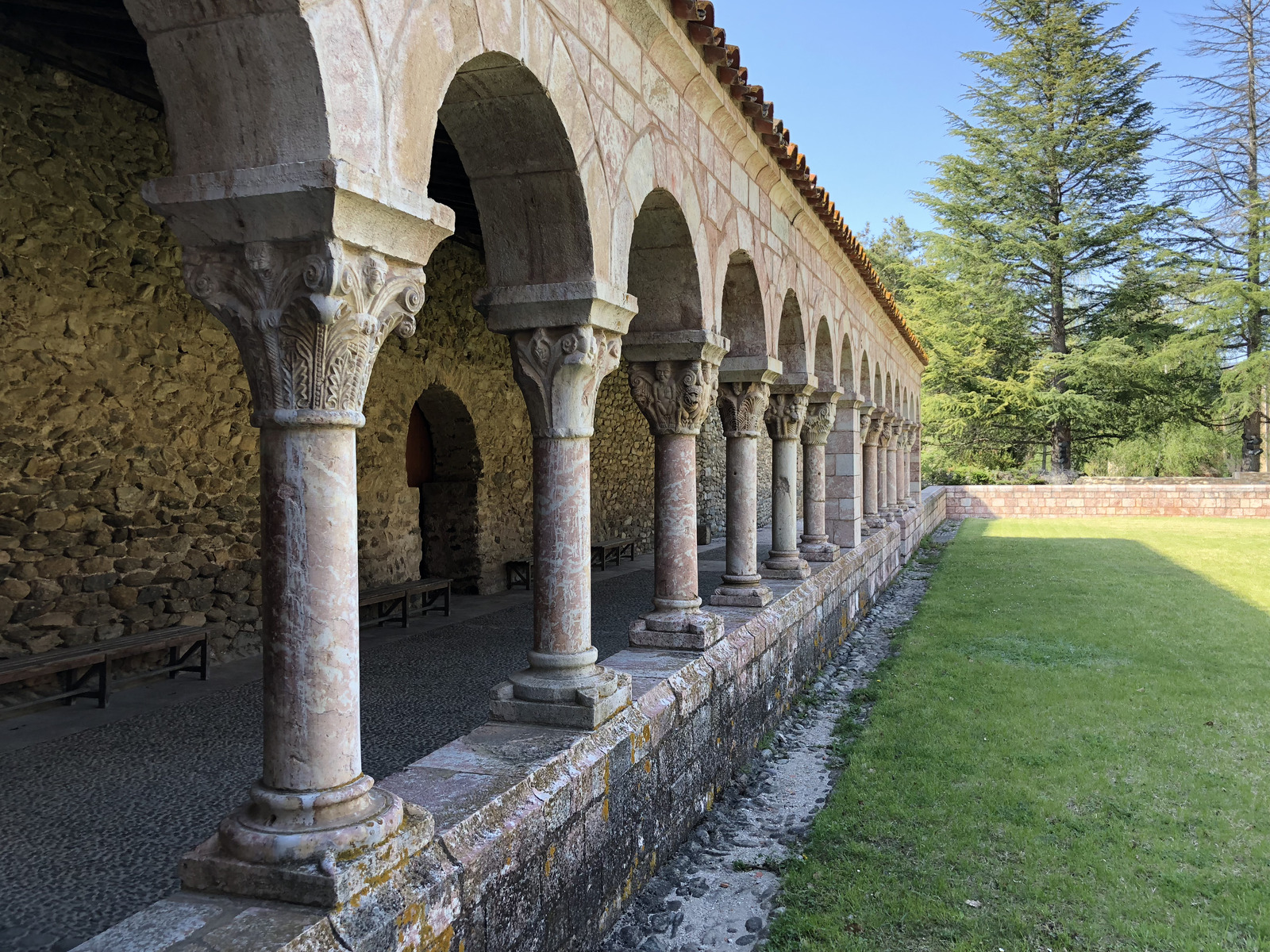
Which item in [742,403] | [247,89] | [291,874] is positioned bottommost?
[291,874]

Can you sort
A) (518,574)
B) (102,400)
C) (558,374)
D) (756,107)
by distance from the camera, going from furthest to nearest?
(518,574), (756,107), (102,400), (558,374)

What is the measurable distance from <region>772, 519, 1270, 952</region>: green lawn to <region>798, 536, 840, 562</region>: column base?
0.94 meters

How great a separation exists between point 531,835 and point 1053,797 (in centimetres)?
275

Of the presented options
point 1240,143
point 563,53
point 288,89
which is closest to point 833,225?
point 563,53

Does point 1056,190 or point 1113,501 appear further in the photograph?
point 1056,190

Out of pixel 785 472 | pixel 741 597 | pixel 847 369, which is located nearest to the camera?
pixel 741 597

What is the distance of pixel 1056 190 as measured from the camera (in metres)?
26.9

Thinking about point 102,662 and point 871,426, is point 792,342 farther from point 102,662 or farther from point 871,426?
point 102,662

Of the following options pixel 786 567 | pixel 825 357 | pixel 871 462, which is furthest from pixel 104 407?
pixel 871 462

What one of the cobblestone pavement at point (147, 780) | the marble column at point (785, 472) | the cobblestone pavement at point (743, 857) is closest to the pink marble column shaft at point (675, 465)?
the cobblestone pavement at point (743, 857)

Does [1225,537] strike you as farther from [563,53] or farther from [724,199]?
[563,53]

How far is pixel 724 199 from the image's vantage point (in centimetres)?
532

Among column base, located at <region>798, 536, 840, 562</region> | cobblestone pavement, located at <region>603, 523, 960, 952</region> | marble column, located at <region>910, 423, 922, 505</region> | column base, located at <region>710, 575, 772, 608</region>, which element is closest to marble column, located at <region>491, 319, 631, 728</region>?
cobblestone pavement, located at <region>603, 523, 960, 952</region>

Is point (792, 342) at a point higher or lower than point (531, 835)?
higher
